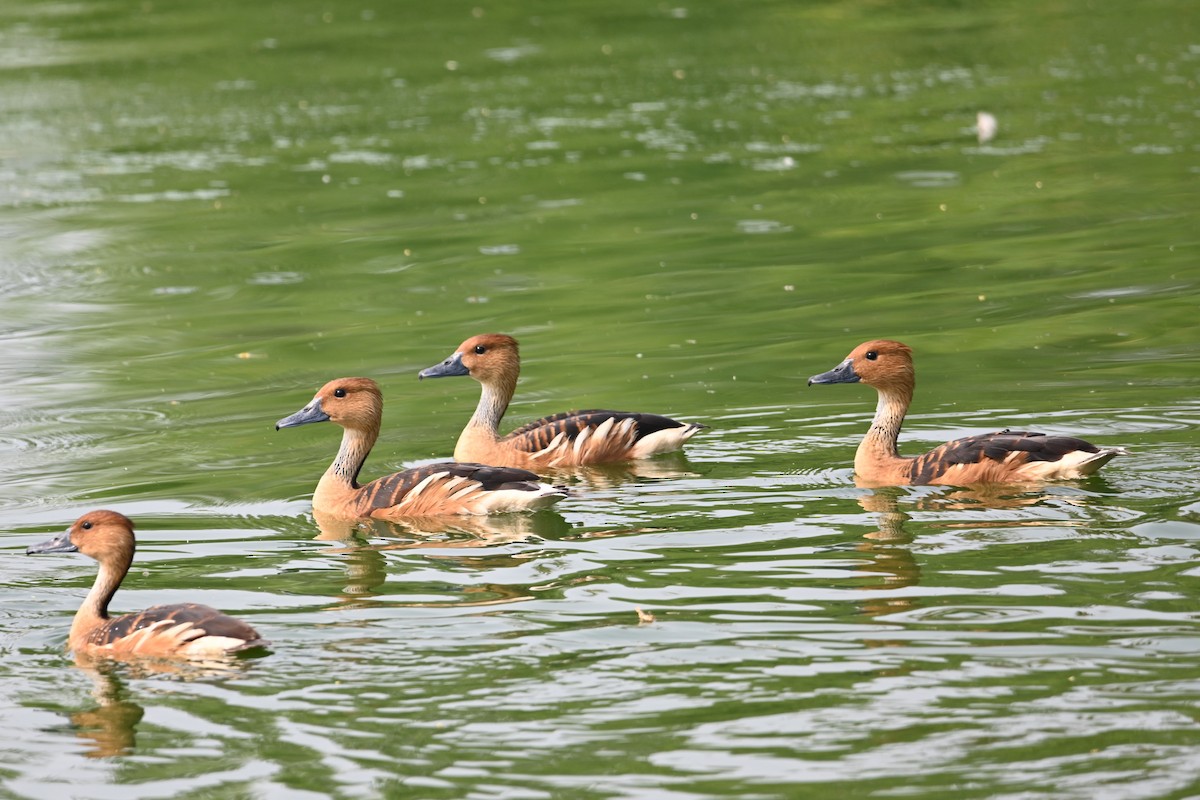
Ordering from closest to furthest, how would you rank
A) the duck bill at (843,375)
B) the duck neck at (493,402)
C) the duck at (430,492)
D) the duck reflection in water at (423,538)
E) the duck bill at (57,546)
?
the duck bill at (57,546)
the duck reflection in water at (423,538)
the duck at (430,492)
the duck bill at (843,375)
the duck neck at (493,402)

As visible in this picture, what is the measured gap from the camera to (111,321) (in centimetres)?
1856

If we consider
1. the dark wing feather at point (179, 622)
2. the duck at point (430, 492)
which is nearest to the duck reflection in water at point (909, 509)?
the duck at point (430, 492)

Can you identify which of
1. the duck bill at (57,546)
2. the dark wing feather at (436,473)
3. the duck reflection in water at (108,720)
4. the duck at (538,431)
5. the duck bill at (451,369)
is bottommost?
the duck reflection in water at (108,720)

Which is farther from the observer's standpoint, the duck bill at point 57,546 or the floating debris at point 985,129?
the floating debris at point 985,129

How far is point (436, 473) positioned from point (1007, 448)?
3543mm

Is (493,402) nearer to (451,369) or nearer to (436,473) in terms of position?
(451,369)

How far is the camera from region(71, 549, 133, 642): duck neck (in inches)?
387

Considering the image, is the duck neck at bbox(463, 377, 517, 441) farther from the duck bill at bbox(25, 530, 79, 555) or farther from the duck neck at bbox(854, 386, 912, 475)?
the duck bill at bbox(25, 530, 79, 555)

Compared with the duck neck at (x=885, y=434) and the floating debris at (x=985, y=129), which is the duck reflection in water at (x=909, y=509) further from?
the floating debris at (x=985, y=129)

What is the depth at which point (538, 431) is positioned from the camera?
13398 millimetres

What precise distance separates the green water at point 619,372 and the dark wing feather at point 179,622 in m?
0.24

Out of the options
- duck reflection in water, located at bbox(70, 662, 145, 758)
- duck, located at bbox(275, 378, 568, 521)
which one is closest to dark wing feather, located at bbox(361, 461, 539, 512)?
duck, located at bbox(275, 378, 568, 521)

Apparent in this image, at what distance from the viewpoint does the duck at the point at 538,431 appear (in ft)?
42.9

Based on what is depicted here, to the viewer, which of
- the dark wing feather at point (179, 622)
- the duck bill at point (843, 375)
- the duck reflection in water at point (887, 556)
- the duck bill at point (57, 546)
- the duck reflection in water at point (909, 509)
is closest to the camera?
the dark wing feather at point (179, 622)
